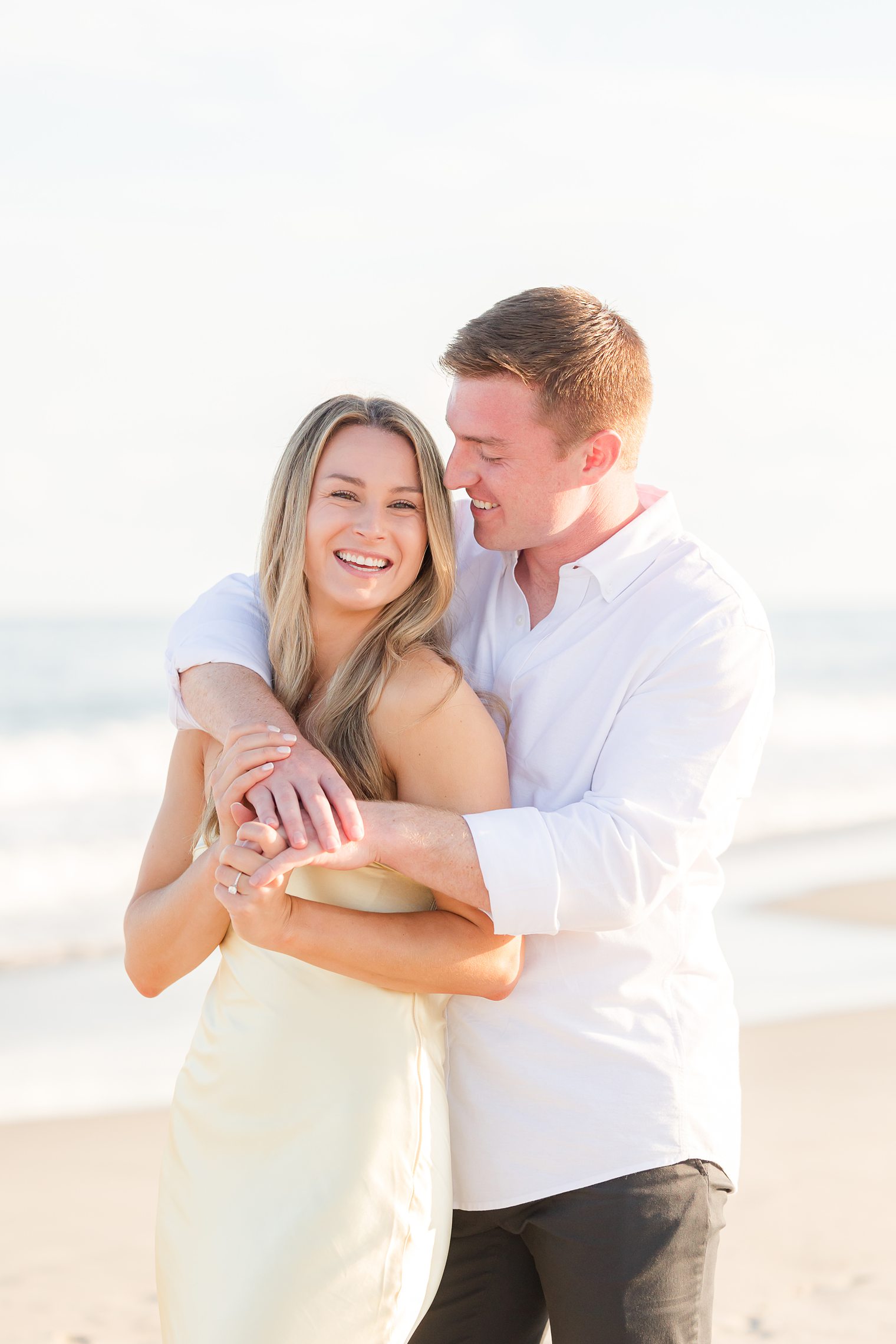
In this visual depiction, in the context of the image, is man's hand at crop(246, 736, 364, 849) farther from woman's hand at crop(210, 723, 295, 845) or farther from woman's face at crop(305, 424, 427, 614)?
woman's face at crop(305, 424, 427, 614)

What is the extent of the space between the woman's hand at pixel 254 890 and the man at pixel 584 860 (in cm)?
4

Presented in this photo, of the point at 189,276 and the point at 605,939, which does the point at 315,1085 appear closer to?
the point at 605,939

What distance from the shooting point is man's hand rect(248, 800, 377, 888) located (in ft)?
6.76

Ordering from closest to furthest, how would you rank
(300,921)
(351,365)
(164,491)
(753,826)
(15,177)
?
1. (300,921)
2. (351,365)
3. (753,826)
4. (15,177)
5. (164,491)

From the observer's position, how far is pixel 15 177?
20406 millimetres

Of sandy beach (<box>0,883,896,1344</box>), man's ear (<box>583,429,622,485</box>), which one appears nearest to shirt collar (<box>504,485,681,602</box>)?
man's ear (<box>583,429,622,485</box>)

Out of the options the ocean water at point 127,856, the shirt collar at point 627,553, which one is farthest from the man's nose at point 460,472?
the ocean water at point 127,856

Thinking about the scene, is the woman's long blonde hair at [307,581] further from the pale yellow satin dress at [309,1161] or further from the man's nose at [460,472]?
the pale yellow satin dress at [309,1161]

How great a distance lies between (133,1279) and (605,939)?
9.78ft

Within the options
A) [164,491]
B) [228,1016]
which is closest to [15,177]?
[164,491]

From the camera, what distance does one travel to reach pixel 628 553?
2547 millimetres

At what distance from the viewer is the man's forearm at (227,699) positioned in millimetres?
2381

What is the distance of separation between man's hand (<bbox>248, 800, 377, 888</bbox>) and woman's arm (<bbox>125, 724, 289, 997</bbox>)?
13 centimetres

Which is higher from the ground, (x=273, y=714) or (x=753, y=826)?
(x=273, y=714)
